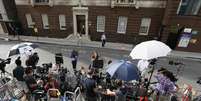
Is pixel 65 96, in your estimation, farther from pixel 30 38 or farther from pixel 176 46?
pixel 30 38

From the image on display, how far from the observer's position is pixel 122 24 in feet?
62.6

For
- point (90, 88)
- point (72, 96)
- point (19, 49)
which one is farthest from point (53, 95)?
point (19, 49)

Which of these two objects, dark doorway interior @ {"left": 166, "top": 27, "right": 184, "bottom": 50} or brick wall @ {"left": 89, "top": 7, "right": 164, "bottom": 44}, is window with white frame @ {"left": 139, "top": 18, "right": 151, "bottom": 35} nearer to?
brick wall @ {"left": 89, "top": 7, "right": 164, "bottom": 44}

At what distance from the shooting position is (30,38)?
21.7 metres

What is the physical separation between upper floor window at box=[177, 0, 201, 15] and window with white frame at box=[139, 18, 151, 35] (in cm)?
319

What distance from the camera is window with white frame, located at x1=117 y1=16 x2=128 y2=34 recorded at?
18781mm

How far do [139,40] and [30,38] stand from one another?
1422 centimetres

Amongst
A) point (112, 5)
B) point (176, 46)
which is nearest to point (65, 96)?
point (112, 5)

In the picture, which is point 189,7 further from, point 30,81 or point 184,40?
point 30,81

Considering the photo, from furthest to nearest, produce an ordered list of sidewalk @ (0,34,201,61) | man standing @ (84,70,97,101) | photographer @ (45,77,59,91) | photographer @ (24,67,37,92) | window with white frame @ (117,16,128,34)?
window with white frame @ (117,16,128,34)
sidewalk @ (0,34,201,61)
photographer @ (45,77,59,91)
photographer @ (24,67,37,92)
man standing @ (84,70,97,101)

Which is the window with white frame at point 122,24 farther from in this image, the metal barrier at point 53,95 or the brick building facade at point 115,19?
the metal barrier at point 53,95

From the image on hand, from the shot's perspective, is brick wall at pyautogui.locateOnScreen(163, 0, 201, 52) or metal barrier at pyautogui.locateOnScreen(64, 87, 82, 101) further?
brick wall at pyautogui.locateOnScreen(163, 0, 201, 52)

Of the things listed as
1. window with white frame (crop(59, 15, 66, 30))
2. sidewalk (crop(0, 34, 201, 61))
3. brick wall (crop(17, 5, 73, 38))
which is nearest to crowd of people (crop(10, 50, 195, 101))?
sidewalk (crop(0, 34, 201, 61))

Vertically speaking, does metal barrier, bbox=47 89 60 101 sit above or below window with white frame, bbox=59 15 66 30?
below
